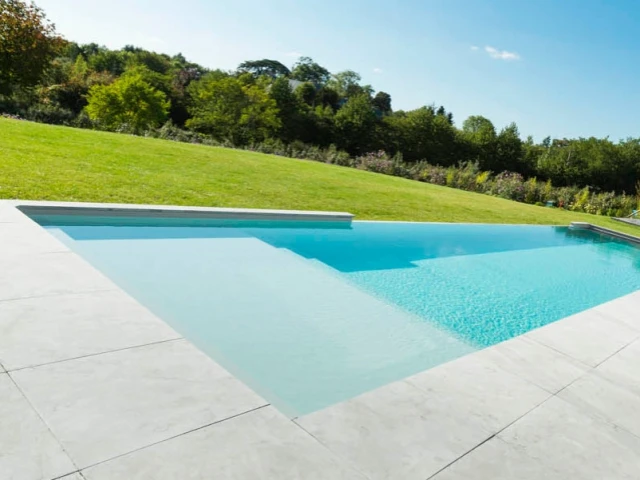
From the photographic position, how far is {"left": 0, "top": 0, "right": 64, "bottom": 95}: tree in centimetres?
1900

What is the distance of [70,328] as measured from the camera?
8.30ft

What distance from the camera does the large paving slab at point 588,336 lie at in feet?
11.2

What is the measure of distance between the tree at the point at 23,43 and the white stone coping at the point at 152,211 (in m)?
18.6

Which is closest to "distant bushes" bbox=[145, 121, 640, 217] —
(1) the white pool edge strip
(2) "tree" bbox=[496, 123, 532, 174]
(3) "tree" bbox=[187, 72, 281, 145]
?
(1) the white pool edge strip

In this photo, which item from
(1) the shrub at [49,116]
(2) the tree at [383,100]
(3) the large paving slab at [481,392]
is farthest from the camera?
(2) the tree at [383,100]

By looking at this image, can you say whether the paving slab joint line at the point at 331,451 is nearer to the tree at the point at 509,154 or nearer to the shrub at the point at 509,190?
the shrub at the point at 509,190

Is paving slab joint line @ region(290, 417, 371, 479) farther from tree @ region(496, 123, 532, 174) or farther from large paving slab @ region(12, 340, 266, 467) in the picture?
tree @ region(496, 123, 532, 174)

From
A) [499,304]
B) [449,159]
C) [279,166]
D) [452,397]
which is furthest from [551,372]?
[449,159]

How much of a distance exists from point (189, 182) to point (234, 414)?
7.63m

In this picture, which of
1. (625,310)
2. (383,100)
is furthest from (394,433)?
(383,100)

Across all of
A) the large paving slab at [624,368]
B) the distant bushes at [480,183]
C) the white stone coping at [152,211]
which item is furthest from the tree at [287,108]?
the large paving slab at [624,368]

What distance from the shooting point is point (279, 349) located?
11.2 feet

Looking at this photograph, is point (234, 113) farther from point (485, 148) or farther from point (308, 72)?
point (308, 72)

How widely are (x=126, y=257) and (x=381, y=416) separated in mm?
3724
